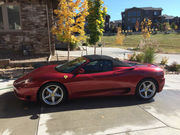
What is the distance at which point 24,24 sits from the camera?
34.3 ft

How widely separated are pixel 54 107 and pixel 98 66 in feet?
5.10

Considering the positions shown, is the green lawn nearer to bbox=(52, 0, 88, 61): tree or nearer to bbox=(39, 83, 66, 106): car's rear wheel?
bbox=(52, 0, 88, 61): tree

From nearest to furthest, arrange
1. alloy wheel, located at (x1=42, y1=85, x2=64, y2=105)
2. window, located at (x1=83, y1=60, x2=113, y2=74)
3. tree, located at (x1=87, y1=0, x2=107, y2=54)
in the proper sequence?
alloy wheel, located at (x1=42, y1=85, x2=64, y2=105)
window, located at (x1=83, y1=60, x2=113, y2=74)
tree, located at (x1=87, y1=0, x2=107, y2=54)

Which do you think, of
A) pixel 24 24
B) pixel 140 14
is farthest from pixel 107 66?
pixel 140 14

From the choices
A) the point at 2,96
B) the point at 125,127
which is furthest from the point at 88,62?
the point at 2,96

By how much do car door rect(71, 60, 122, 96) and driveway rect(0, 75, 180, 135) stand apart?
0.35 meters

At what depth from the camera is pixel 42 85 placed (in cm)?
390

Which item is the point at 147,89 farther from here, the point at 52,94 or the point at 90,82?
the point at 52,94

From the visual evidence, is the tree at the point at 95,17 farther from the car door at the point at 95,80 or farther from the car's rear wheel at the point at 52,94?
the car's rear wheel at the point at 52,94

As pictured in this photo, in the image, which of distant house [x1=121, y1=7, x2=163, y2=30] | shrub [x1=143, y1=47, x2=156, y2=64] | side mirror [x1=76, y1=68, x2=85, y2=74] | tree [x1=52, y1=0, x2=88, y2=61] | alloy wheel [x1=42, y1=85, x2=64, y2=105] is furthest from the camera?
distant house [x1=121, y1=7, x2=163, y2=30]

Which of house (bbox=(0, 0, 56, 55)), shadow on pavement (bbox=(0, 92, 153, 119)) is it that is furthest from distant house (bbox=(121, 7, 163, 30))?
shadow on pavement (bbox=(0, 92, 153, 119))

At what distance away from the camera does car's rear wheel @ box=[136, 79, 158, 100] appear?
4512 mm

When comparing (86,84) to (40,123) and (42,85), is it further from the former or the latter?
(40,123)

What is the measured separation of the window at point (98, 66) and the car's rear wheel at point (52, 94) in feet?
2.71
